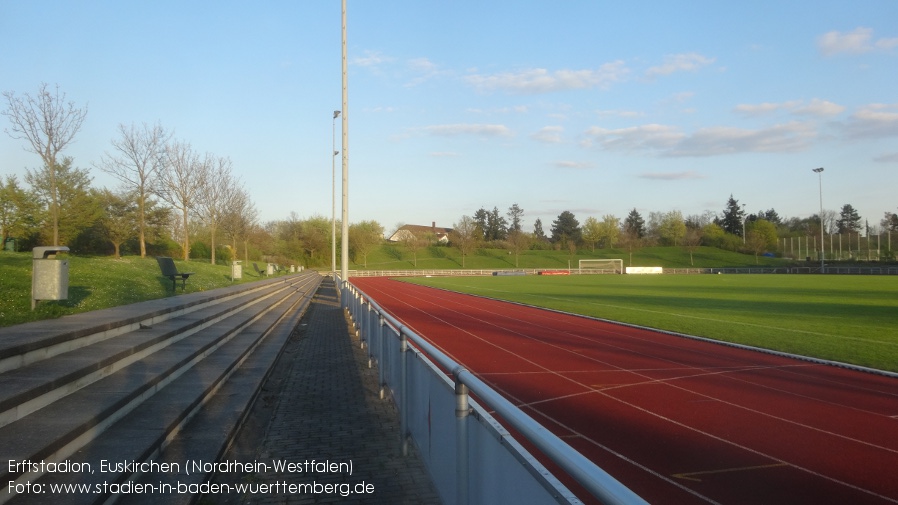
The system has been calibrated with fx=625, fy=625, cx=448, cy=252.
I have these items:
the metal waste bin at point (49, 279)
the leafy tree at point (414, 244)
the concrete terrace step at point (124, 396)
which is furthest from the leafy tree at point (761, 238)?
the metal waste bin at point (49, 279)

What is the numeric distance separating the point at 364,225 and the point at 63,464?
108 metres

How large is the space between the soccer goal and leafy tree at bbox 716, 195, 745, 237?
49981mm

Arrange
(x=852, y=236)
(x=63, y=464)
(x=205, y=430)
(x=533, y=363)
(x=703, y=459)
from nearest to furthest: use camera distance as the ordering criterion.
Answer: (x=63, y=464)
(x=703, y=459)
(x=205, y=430)
(x=533, y=363)
(x=852, y=236)

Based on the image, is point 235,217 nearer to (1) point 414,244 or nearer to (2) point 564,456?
(2) point 564,456

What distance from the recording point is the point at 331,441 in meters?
6.65

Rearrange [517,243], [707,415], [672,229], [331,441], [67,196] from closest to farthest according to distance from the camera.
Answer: [331,441] < [707,415] < [67,196] < [517,243] < [672,229]

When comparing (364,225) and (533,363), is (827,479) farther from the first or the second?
(364,225)

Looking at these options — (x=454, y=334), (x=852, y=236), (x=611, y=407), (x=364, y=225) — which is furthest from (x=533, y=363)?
(x=364, y=225)

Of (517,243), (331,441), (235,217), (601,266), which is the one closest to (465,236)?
(517,243)

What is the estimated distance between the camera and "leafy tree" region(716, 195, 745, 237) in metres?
127

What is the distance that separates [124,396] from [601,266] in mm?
88458

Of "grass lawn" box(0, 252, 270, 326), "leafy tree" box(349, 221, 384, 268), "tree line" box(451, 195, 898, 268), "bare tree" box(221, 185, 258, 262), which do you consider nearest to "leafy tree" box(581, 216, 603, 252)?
"tree line" box(451, 195, 898, 268)

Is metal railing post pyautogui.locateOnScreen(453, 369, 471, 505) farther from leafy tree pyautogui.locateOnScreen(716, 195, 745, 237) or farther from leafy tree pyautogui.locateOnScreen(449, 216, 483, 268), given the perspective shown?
leafy tree pyautogui.locateOnScreen(716, 195, 745, 237)

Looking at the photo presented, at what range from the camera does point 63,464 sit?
14.4 feet
